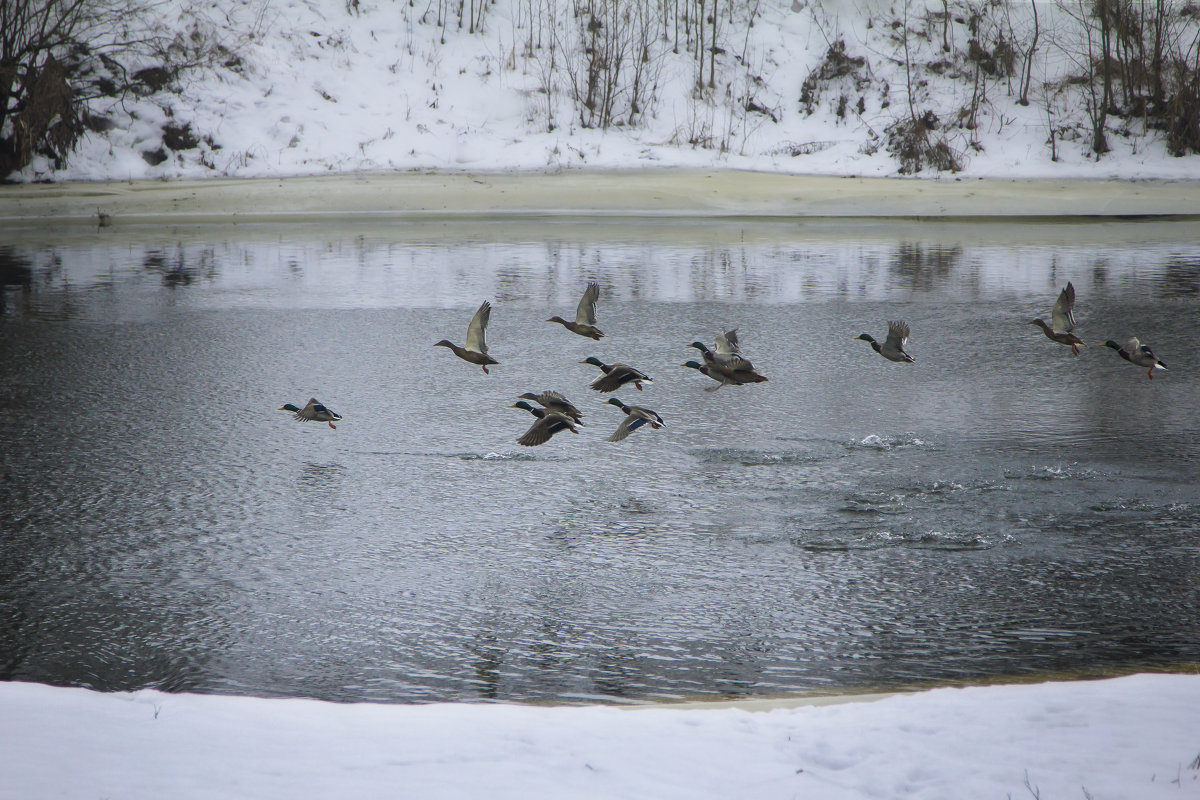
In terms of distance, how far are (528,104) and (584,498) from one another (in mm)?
16223

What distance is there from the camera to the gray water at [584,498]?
392cm

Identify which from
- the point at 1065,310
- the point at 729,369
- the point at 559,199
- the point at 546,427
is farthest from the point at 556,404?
the point at 559,199

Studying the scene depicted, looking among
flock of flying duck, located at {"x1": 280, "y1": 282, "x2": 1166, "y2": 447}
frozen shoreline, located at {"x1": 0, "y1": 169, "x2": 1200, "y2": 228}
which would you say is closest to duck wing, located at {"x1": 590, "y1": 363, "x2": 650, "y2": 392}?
flock of flying duck, located at {"x1": 280, "y1": 282, "x2": 1166, "y2": 447}

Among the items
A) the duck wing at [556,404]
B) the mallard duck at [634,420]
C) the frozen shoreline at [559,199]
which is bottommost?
the mallard duck at [634,420]

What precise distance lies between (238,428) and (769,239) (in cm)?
924

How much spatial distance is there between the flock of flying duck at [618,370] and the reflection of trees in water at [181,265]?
16.9ft

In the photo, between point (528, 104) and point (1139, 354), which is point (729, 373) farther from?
point (528, 104)

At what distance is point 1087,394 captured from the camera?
23.7ft

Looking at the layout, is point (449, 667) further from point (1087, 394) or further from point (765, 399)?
point (1087, 394)

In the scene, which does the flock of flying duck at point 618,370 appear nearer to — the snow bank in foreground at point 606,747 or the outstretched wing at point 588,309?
the outstretched wing at point 588,309

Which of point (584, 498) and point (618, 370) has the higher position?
point (618, 370)

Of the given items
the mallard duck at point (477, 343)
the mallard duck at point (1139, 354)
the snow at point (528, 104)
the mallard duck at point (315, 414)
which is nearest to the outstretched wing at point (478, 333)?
the mallard duck at point (477, 343)

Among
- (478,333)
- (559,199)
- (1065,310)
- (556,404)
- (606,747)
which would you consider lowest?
(606,747)

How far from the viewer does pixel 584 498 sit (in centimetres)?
543
